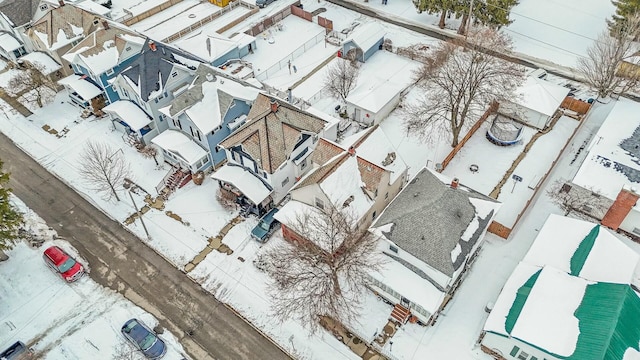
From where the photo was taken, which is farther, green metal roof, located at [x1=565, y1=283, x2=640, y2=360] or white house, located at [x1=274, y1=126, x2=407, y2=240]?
white house, located at [x1=274, y1=126, x2=407, y2=240]

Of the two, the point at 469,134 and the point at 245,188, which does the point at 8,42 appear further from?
the point at 469,134

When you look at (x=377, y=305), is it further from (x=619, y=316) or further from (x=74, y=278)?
(x=74, y=278)

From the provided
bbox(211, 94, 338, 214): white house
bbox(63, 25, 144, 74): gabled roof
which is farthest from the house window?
bbox(63, 25, 144, 74): gabled roof

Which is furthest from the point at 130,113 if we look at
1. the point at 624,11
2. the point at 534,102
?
the point at 624,11

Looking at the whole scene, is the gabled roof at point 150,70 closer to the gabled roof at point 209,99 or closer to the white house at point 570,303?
the gabled roof at point 209,99

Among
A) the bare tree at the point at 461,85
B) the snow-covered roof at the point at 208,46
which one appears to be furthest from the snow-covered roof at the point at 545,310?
the snow-covered roof at the point at 208,46

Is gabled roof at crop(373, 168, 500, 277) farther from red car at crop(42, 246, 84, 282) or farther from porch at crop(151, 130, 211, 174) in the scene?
red car at crop(42, 246, 84, 282)

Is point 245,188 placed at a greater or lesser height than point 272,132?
lesser
